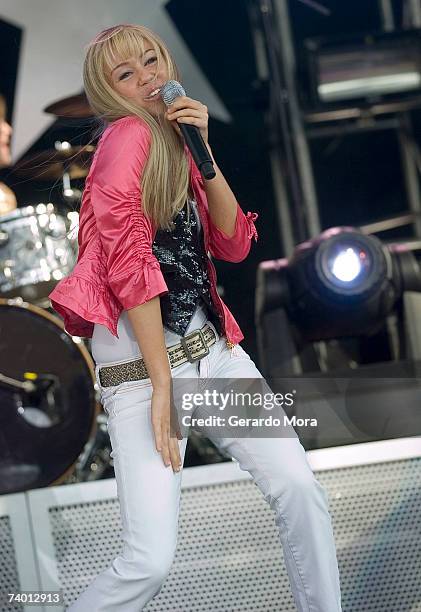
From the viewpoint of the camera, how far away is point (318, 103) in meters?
4.46

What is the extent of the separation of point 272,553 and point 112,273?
96cm

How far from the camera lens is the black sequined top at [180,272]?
6.48ft

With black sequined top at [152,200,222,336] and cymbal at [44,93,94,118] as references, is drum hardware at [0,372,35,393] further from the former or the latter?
black sequined top at [152,200,222,336]

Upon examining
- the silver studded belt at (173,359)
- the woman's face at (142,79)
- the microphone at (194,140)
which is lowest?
the silver studded belt at (173,359)

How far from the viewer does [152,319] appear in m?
1.86

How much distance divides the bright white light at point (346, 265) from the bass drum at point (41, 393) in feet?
3.09

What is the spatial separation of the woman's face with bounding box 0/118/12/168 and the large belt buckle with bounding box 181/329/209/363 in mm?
2308

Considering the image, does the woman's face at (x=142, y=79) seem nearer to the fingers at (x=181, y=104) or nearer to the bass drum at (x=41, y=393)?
the fingers at (x=181, y=104)

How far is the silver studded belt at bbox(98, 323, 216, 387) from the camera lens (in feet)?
6.40

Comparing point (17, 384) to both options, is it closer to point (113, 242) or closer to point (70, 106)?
point (70, 106)

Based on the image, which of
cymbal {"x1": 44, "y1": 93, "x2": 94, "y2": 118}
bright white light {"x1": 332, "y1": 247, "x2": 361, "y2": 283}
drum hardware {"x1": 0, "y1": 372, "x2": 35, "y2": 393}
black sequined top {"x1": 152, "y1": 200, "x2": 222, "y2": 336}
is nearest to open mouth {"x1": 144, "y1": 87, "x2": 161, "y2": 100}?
black sequined top {"x1": 152, "y1": 200, "x2": 222, "y2": 336}

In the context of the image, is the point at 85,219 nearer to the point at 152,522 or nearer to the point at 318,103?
the point at 152,522

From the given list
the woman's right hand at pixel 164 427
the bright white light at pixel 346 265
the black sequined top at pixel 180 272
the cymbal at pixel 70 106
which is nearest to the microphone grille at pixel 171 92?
the black sequined top at pixel 180 272

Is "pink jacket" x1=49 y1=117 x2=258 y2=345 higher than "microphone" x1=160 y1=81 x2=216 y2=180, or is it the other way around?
"microphone" x1=160 y1=81 x2=216 y2=180
